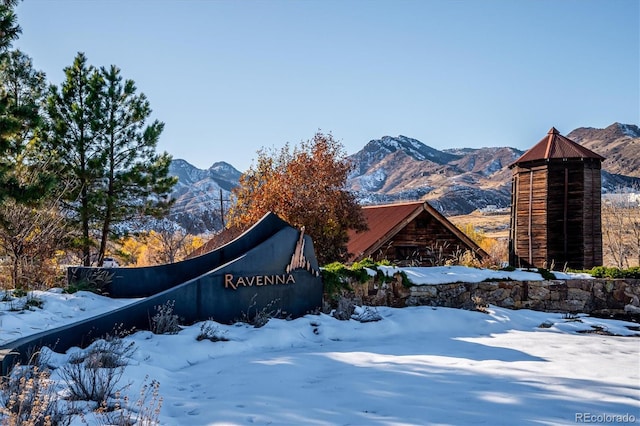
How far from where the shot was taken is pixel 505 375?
5551 mm

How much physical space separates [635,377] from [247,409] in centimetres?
429

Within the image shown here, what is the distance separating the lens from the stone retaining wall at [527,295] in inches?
438

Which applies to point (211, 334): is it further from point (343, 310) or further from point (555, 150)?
point (555, 150)

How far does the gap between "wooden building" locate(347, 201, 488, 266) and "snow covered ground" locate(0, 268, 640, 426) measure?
10.7 m

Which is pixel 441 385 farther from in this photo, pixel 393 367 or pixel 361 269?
pixel 361 269

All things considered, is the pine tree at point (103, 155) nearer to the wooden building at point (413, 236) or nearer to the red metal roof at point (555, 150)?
the wooden building at point (413, 236)

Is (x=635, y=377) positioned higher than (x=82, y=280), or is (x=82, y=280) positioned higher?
(x=82, y=280)

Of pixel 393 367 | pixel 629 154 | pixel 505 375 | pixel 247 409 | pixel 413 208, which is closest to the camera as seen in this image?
pixel 247 409

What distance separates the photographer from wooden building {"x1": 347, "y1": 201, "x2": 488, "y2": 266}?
66.9ft

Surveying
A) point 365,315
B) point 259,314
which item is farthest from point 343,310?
point 259,314

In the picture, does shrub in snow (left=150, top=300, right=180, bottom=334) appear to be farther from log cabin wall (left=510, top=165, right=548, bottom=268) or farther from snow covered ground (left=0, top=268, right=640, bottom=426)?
log cabin wall (left=510, top=165, right=548, bottom=268)

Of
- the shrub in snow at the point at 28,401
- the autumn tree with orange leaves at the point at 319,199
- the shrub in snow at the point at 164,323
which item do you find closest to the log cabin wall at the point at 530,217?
the autumn tree with orange leaves at the point at 319,199

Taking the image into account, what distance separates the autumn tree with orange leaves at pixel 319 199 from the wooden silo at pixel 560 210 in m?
12.1

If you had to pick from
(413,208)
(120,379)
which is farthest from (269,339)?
(413,208)
